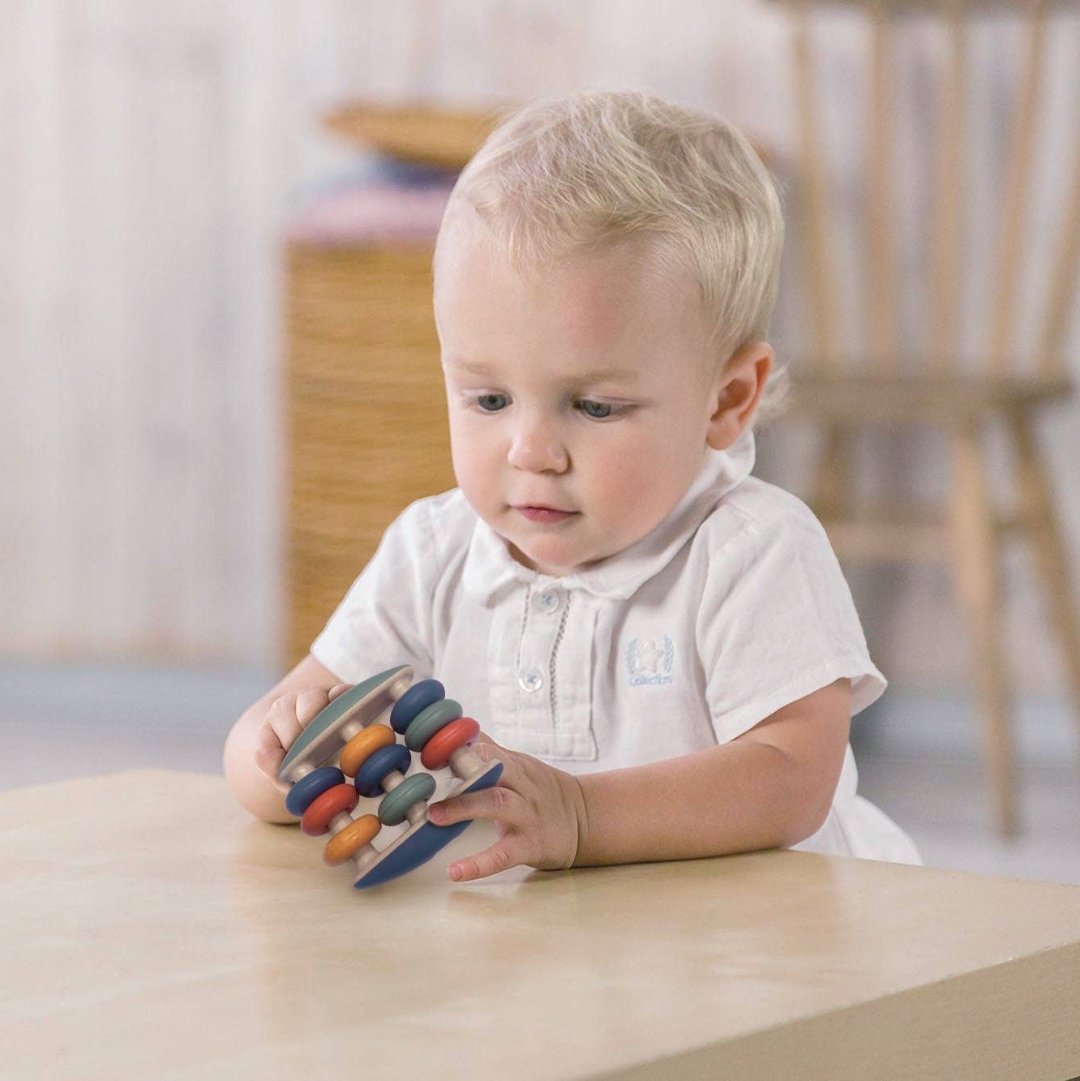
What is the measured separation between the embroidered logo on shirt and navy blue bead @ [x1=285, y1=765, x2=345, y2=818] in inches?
8.9

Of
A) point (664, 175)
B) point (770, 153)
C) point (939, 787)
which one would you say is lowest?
point (939, 787)

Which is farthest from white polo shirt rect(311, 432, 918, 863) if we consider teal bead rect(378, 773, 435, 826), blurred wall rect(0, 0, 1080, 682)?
blurred wall rect(0, 0, 1080, 682)

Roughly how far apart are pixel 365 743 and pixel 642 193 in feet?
0.90

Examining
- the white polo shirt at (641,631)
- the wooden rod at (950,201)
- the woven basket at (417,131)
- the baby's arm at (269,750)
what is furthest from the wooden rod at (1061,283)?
the baby's arm at (269,750)

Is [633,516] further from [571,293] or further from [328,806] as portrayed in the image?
[328,806]

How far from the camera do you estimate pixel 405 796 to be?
1.97 ft

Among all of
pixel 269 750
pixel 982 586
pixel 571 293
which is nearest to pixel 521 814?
pixel 269 750

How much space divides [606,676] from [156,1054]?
0.43 metres

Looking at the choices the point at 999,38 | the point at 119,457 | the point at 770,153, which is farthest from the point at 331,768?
the point at 119,457

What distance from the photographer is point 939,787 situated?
85.8 inches

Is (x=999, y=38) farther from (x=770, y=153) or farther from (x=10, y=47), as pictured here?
(x=10, y=47)

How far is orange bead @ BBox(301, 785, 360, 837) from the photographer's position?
2.08ft

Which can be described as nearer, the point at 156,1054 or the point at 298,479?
the point at 156,1054

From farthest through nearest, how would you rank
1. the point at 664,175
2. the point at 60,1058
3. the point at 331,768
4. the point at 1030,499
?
the point at 1030,499 < the point at 664,175 < the point at 331,768 < the point at 60,1058
